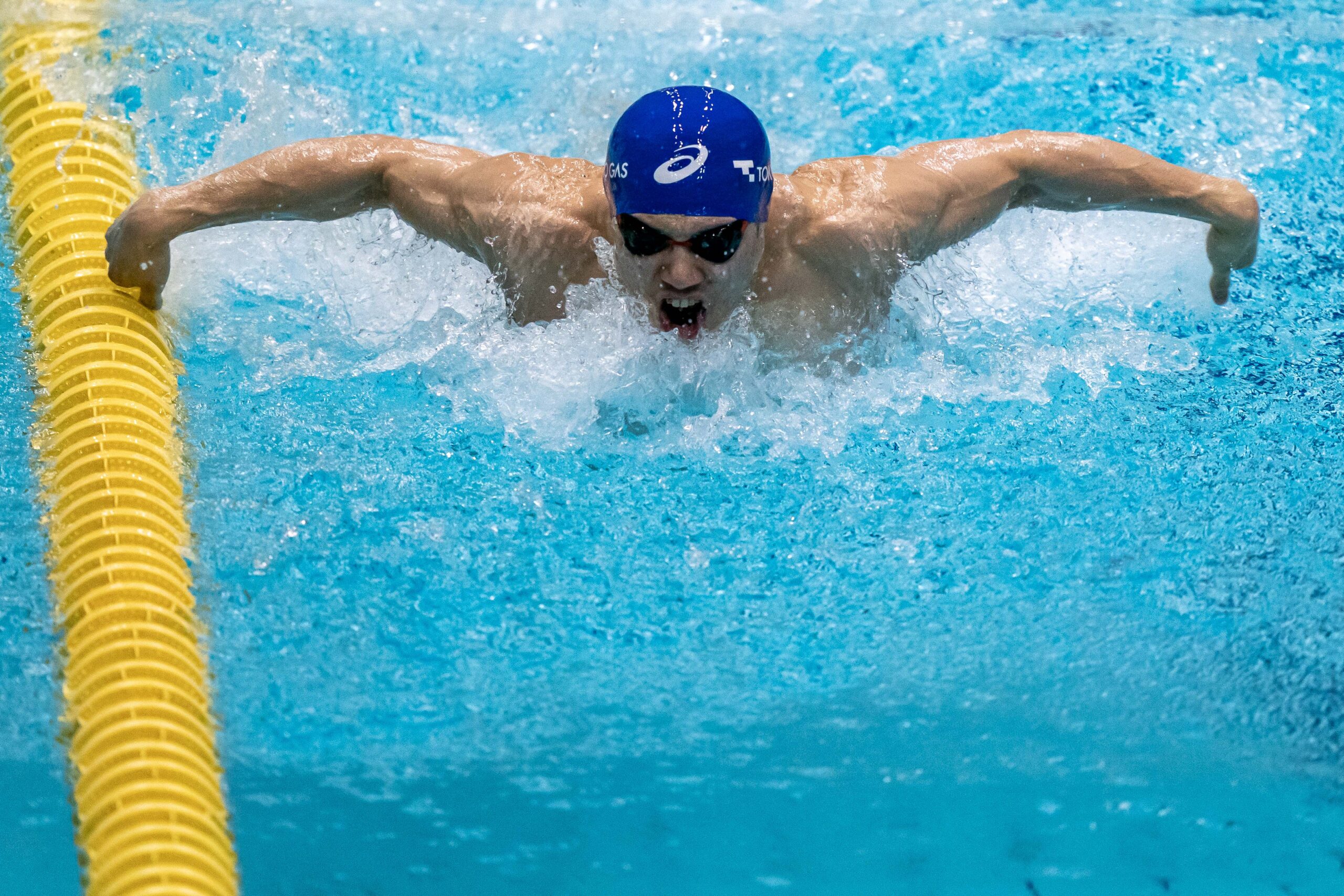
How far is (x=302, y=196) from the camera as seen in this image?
2.77 meters

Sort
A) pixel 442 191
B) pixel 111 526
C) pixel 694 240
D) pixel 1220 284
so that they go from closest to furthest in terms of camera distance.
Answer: pixel 111 526
pixel 694 240
pixel 442 191
pixel 1220 284

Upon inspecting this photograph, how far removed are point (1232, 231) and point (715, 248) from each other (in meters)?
1.15

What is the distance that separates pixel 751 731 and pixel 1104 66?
2.60 meters

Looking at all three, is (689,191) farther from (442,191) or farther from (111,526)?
(111,526)

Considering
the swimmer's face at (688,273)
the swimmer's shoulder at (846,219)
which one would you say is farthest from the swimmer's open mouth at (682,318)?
the swimmer's shoulder at (846,219)

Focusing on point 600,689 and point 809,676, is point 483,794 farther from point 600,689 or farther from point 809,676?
point 809,676

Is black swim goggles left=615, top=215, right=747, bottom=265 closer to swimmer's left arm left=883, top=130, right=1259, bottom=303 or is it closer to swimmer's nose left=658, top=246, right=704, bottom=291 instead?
swimmer's nose left=658, top=246, right=704, bottom=291

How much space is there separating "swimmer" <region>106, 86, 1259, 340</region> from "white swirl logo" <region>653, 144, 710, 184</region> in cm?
15

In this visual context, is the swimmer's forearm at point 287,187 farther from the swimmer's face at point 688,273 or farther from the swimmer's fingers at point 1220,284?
the swimmer's fingers at point 1220,284

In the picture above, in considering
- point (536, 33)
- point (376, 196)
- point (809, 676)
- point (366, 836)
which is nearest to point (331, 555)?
point (366, 836)

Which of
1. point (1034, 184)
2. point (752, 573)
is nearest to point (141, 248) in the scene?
point (752, 573)

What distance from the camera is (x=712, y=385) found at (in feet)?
10.1

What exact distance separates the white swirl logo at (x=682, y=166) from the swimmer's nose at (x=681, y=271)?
6.1 inches

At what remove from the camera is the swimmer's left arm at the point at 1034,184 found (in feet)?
9.42
